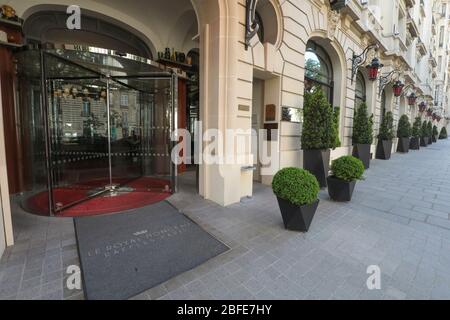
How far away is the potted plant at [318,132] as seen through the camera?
6391 mm

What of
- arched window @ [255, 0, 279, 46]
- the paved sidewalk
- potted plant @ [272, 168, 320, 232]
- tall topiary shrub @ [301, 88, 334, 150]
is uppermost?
arched window @ [255, 0, 279, 46]

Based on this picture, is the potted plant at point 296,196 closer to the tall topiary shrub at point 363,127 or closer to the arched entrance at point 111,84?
the arched entrance at point 111,84

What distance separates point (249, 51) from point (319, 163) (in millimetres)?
3836

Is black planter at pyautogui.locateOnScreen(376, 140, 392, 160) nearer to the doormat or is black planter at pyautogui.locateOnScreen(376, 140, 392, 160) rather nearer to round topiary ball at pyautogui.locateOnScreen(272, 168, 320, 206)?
round topiary ball at pyautogui.locateOnScreen(272, 168, 320, 206)

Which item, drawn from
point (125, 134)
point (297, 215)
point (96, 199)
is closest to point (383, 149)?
point (297, 215)

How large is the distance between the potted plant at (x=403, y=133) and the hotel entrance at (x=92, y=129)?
16.9 m

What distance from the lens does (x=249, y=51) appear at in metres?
5.18

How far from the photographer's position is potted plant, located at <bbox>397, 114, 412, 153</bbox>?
15727 millimetres

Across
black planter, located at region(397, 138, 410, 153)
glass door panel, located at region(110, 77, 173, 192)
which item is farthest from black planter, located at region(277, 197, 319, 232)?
black planter, located at region(397, 138, 410, 153)

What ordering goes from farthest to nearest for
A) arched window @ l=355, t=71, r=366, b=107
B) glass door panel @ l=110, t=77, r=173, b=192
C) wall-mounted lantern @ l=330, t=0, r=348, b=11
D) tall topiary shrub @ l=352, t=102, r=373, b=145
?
arched window @ l=355, t=71, r=366, b=107 < tall topiary shrub @ l=352, t=102, r=373, b=145 < wall-mounted lantern @ l=330, t=0, r=348, b=11 < glass door panel @ l=110, t=77, r=173, b=192

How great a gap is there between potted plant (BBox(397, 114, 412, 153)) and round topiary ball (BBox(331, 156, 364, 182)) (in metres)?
14.4

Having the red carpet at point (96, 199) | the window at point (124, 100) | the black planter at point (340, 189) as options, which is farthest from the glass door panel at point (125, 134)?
the black planter at point (340, 189)

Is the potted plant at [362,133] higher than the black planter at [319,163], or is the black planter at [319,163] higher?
the potted plant at [362,133]
